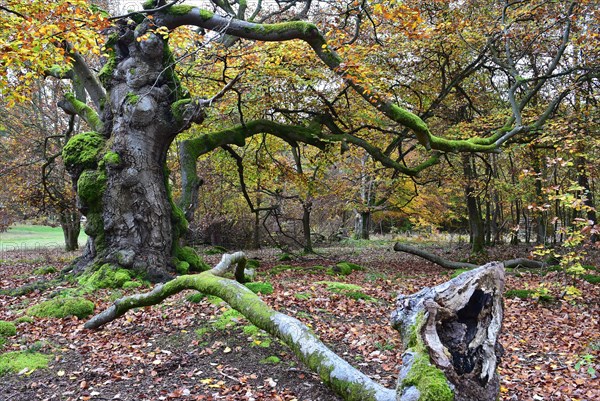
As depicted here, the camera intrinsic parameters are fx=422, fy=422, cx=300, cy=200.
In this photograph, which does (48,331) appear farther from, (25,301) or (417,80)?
(417,80)

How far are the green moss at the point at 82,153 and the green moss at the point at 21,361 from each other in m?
5.32

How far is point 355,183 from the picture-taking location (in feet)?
73.6

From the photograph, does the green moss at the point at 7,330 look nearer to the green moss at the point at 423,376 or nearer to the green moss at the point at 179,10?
the green moss at the point at 423,376

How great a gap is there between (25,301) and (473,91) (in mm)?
16507

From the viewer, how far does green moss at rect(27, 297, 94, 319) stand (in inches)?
260

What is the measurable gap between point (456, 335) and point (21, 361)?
4.71 m

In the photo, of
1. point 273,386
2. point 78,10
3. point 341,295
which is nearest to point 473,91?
point 341,295

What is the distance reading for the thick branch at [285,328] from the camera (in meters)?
3.52

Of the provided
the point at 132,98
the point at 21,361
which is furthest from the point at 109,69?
the point at 21,361

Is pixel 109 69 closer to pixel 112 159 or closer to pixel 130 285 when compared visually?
pixel 112 159

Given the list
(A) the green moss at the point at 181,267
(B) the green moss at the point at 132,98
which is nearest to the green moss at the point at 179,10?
(B) the green moss at the point at 132,98

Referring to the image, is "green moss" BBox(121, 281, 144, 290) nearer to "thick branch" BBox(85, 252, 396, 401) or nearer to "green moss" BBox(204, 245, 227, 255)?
"thick branch" BBox(85, 252, 396, 401)

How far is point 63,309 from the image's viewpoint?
21.9 feet

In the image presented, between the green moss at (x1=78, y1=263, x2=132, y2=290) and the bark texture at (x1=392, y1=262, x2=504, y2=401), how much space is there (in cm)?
682
